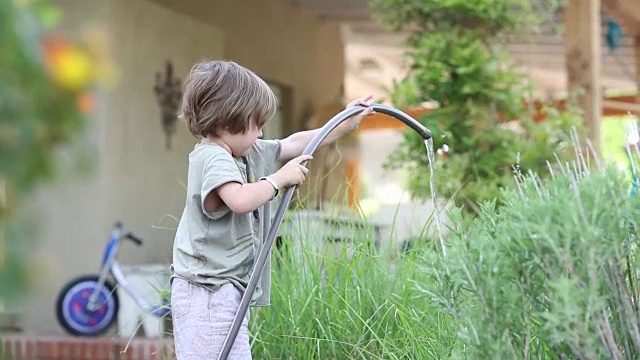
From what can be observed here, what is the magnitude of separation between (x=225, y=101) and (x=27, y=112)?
181 cm

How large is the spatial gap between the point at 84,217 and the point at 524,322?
14.6 feet

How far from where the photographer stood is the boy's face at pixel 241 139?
2625 mm

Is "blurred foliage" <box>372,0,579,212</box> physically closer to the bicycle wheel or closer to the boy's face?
the bicycle wheel

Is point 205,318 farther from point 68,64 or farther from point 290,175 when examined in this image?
point 68,64

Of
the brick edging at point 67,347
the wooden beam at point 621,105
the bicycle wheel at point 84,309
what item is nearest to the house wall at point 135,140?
the bicycle wheel at point 84,309

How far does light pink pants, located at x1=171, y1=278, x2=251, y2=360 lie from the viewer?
102 inches

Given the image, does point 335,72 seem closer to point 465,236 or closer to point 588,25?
point 588,25

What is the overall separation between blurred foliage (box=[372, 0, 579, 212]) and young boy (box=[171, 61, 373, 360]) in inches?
111

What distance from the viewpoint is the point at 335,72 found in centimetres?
1138

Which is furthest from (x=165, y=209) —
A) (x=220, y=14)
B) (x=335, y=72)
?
(x=335, y=72)

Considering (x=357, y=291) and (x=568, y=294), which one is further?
(x=357, y=291)

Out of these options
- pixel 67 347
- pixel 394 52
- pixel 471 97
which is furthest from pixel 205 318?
pixel 394 52

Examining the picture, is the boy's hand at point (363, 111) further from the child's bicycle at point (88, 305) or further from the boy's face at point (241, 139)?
the child's bicycle at point (88, 305)

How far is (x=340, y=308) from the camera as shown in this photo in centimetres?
323
